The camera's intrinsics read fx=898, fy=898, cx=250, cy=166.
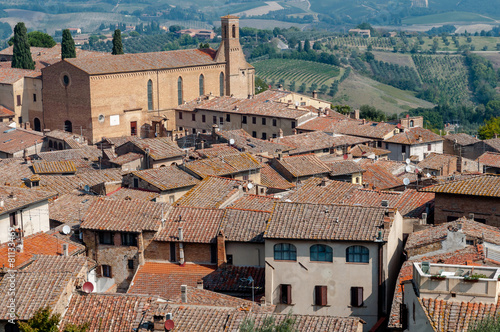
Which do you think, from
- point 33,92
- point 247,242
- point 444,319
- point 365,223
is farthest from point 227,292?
point 33,92

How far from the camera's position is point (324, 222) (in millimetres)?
23969

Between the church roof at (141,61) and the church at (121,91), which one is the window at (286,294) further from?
the church roof at (141,61)

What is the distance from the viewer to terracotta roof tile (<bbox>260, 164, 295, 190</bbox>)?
39.7m

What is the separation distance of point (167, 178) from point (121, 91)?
34.3m

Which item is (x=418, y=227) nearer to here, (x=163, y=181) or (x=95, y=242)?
(x=95, y=242)

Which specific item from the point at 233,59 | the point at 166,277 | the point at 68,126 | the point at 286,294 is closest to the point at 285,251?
the point at 286,294

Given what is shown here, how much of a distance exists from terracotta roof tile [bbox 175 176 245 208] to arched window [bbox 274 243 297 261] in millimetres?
6460

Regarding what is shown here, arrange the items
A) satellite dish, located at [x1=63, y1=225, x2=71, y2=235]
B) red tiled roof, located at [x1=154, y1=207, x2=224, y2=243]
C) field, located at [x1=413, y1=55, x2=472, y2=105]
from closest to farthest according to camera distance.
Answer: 1. red tiled roof, located at [x1=154, y1=207, x2=224, y2=243]
2. satellite dish, located at [x1=63, y1=225, x2=71, y2=235]
3. field, located at [x1=413, y1=55, x2=472, y2=105]

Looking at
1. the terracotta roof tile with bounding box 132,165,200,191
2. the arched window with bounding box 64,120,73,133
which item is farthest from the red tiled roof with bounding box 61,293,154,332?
the arched window with bounding box 64,120,73,133

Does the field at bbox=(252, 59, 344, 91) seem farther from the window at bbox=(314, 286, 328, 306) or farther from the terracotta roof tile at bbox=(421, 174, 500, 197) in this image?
the window at bbox=(314, 286, 328, 306)

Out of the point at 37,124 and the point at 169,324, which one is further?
the point at 37,124

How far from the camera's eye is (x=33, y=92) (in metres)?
72.8

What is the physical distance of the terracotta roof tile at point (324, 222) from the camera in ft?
76.7

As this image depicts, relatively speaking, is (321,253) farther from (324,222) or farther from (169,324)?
(169,324)
